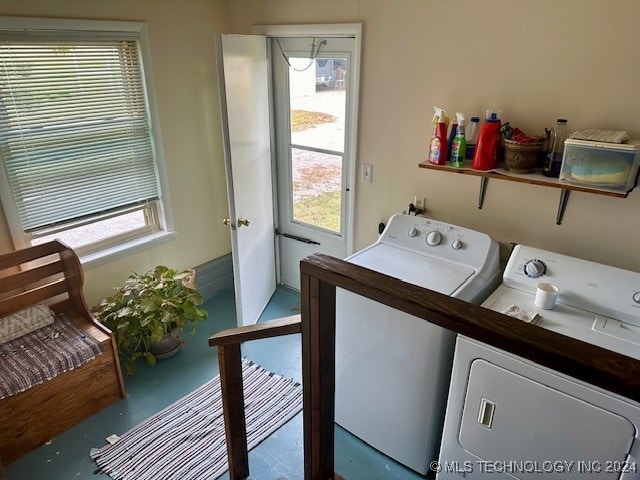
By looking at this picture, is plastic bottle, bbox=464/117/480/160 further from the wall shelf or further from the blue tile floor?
the blue tile floor

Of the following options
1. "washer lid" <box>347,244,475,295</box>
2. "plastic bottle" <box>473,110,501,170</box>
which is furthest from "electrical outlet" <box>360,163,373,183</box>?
"plastic bottle" <box>473,110,501,170</box>

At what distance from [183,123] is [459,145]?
5.98 feet

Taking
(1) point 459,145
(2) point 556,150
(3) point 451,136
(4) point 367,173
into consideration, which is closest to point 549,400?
(2) point 556,150

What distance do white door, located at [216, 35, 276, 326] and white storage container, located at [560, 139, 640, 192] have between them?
1693mm

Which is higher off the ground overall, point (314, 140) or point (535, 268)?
point (314, 140)

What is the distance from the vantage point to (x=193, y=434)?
7.39ft

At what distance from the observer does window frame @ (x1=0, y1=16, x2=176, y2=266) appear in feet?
7.23

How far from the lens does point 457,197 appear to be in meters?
2.37

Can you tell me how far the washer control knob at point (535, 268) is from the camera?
191 centimetres

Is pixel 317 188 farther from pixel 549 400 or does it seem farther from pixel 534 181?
pixel 549 400

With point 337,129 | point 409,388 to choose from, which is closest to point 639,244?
point 409,388

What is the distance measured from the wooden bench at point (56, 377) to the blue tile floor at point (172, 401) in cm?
7

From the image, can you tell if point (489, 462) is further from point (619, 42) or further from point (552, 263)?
point (619, 42)

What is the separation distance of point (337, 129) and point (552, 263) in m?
1.53
